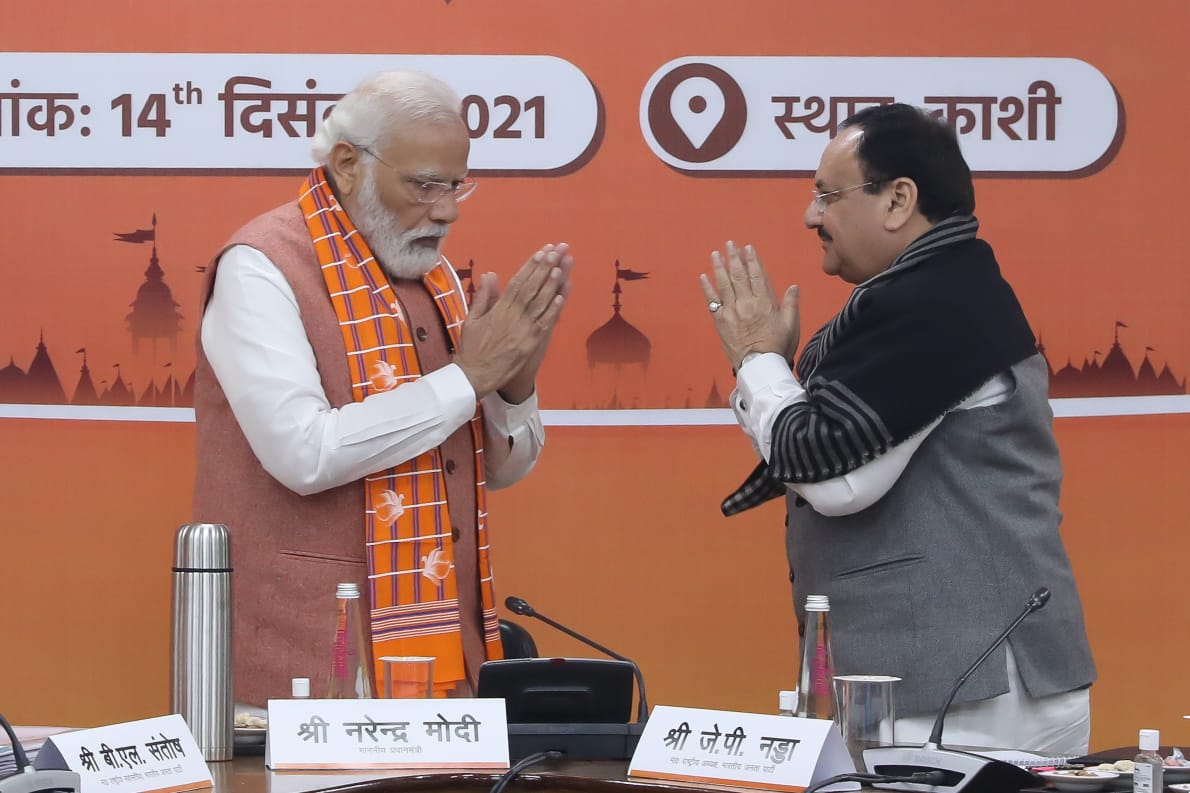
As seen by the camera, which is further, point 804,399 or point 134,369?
→ point 134,369

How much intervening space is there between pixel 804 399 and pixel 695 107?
1.19 meters

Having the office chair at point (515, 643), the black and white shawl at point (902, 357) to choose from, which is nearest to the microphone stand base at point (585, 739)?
the black and white shawl at point (902, 357)

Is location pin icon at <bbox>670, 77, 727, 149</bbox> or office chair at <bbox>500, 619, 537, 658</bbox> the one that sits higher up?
location pin icon at <bbox>670, 77, 727, 149</bbox>

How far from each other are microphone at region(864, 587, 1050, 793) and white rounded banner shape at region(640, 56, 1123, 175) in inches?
74.5

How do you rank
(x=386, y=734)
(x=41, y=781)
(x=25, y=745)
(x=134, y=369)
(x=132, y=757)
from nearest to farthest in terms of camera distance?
(x=41, y=781)
(x=132, y=757)
(x=386, y=734)
(x=25, y=745)
(x=134, y=369)

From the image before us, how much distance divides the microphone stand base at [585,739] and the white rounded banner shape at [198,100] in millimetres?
1829

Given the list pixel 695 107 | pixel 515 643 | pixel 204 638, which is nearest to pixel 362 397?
pixel 515 643

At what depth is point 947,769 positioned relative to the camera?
4.79 ft

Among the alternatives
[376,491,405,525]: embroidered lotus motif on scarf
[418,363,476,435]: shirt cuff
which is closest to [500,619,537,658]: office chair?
[376,491,405,525]: embroidered lotus motif on scarf

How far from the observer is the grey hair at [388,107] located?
2.32m

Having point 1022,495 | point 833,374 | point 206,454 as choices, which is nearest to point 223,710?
point 206,454

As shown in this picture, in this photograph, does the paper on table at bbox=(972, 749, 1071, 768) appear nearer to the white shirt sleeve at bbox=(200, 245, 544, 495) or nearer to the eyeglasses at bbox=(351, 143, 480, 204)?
the white shirt sleeve at bbox=(200, 245, 544, 495)

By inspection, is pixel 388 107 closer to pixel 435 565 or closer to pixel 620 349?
pixel 435 565

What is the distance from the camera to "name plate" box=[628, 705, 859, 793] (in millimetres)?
1475
